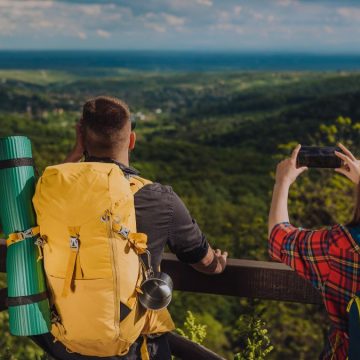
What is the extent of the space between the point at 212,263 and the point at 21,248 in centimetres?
64

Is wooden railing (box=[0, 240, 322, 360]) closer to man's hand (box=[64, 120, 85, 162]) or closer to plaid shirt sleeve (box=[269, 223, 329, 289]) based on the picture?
plaid shirt sleeve (box=[269, 223, 329, 289])

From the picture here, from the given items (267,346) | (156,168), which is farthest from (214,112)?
(267,346)

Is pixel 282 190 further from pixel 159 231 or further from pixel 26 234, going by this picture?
pixel 26 234

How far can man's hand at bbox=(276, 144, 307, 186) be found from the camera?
5.25 feet

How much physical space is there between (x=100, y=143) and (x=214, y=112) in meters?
112

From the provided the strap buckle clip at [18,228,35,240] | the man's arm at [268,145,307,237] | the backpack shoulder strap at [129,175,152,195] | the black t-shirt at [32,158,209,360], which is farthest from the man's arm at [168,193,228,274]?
the strap buckle clip at [18,228,35,240]

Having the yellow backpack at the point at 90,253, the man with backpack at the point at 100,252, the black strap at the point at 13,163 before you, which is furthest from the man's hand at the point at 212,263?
the black strap at the point at 13,163

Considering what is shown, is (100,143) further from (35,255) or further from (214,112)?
(214,112)

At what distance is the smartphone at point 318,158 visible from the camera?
159 cm

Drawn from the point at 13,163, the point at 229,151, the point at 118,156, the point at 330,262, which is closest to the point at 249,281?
the point at 330,262

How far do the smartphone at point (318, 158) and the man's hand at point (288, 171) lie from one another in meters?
0.01

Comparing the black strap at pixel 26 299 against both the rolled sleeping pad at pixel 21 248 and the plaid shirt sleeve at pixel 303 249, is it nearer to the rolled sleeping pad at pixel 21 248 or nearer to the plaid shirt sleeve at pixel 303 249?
the rolled sleeping pad at pixel 21 248

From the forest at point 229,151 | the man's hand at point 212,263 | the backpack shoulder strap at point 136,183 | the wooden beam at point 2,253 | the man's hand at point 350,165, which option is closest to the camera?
the man's hand at point 350,165

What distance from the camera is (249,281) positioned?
191 centimetres
